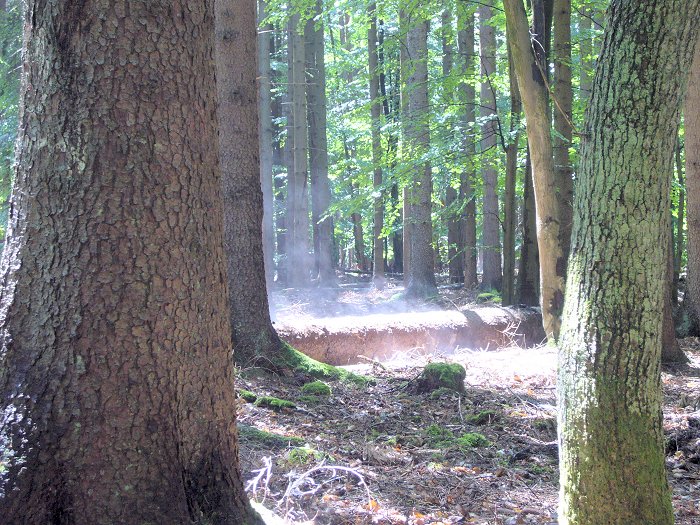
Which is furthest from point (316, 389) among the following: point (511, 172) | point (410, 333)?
point (511, 172)

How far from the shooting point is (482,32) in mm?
15586

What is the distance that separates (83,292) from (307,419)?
13.1 ft

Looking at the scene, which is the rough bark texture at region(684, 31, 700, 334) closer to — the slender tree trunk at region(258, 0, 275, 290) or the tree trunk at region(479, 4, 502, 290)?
the tree trunk at region(479, 4, 502, 290)

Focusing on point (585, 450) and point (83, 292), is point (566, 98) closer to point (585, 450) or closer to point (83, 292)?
point (585, 450)

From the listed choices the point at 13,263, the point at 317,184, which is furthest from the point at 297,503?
the point at 317,184

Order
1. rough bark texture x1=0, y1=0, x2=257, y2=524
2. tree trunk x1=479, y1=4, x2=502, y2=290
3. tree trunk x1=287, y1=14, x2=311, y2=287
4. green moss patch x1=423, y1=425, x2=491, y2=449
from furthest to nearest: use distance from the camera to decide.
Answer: tree trunk x1=287, y1=14, x2=311, y2=287 < tree trunk x1=479, y1=4, x2=502, y2=290 < green moss patch x1=423, y1=425, x2=491, y2=449 < rough bark texture x1=0, y1=0, x2=257, y2=524

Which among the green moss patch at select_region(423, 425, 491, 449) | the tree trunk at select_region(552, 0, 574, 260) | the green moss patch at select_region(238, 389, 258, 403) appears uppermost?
the tree trunk at select_region(552, 0, 574, 260)

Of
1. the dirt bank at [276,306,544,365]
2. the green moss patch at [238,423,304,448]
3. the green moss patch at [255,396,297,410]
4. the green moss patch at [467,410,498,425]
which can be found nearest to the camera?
the green moss patch at [238,423,304,448]

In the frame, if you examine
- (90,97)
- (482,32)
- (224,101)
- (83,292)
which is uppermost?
(482,32)

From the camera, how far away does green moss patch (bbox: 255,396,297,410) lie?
6402 mm

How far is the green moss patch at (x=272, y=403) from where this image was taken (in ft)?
21.0

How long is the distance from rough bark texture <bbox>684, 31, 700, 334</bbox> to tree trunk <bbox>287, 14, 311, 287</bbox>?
988 cm

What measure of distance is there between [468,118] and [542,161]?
8522mm

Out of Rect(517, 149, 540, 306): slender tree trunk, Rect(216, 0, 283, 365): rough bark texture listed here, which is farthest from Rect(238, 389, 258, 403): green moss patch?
Rect(517, 149, 540, 306): slender tree trunk
